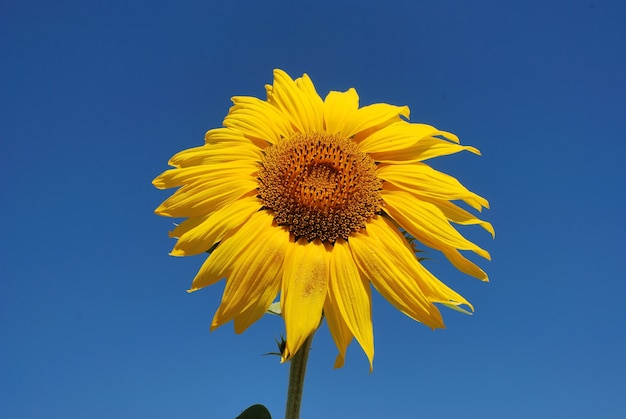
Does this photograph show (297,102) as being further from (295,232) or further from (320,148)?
(295,232)

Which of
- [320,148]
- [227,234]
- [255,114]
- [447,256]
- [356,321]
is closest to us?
[356,321]

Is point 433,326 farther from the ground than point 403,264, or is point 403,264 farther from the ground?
point 403,264

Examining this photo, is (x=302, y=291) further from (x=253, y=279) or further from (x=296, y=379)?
(x=296, y=379)

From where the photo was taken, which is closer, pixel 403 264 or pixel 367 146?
pixel 403 264

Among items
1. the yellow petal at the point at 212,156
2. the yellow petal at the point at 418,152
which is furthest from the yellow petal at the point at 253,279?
the yellow petal at the point at 418,152

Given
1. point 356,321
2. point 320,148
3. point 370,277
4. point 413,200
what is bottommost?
point 356,321

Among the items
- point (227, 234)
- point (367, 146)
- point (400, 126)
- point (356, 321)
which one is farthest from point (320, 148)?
point (356, 321)

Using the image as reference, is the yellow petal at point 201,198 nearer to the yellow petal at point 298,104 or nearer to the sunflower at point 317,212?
the sunflower at point 317,212
